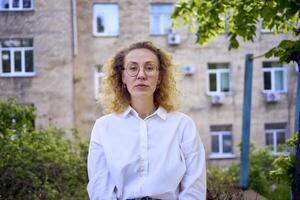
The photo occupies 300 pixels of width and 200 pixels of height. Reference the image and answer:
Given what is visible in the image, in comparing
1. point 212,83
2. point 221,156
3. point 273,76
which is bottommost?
point 221,156

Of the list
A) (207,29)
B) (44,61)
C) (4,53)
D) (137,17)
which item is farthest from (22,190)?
(137,17)

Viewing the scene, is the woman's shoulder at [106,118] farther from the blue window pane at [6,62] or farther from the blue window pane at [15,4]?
the blue window pane at [6,62]

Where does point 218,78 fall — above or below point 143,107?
above

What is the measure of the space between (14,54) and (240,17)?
7.45 m

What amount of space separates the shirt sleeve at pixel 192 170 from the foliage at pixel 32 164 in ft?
9.46

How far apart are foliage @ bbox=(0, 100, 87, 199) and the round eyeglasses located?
285 centimetres

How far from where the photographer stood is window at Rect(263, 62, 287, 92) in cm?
1627

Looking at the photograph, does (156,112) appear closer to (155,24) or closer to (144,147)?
(144,147)

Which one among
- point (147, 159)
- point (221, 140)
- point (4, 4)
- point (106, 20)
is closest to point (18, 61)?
point (4, 4)

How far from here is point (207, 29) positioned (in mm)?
5660

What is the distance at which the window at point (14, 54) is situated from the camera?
10.0 metres

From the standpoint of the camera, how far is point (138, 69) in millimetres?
2473

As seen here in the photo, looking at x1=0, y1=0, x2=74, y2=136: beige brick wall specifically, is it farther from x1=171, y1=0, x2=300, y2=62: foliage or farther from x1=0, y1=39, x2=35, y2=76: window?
x1=171, y1=0, x2=300, y2=62: foliage

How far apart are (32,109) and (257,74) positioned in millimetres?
11199
